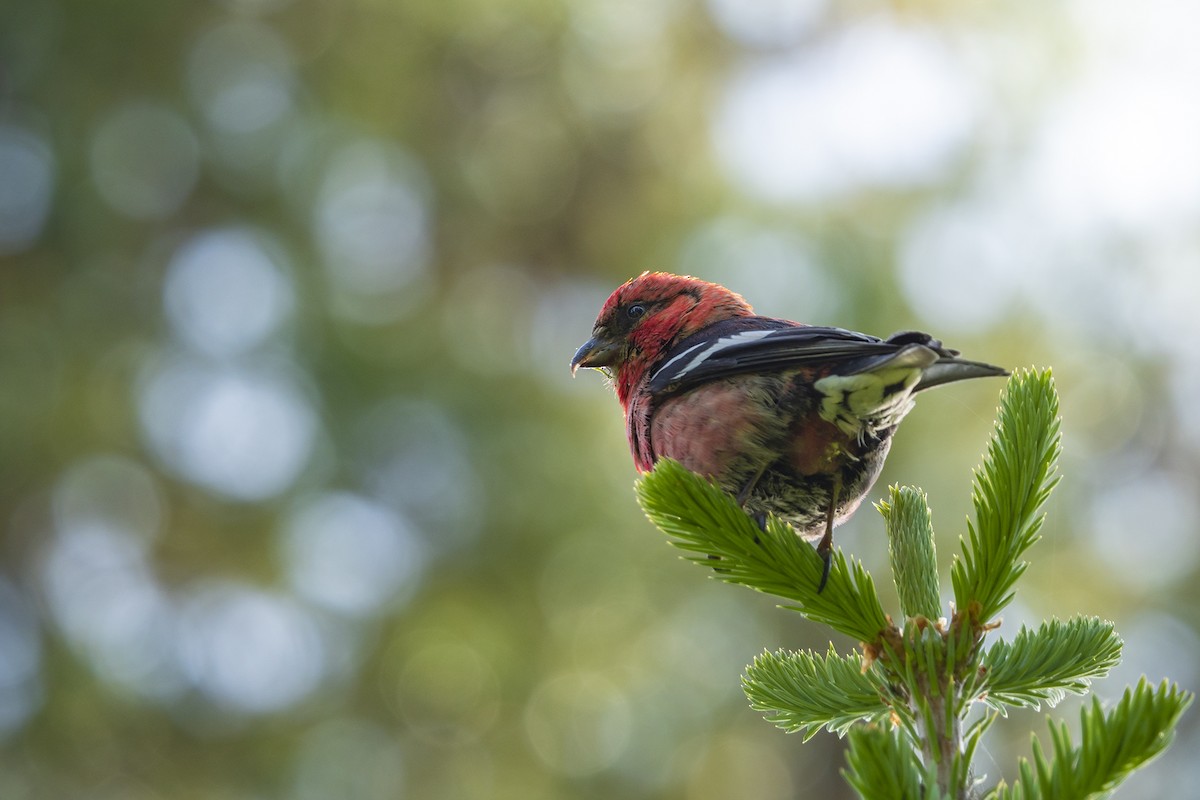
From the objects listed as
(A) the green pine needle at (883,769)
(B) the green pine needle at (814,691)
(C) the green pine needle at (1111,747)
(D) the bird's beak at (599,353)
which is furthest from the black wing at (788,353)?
(A) the green pine needle at (883,769)

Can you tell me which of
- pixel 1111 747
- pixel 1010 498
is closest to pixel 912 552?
pixel 1010 498

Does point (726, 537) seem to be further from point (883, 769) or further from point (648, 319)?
point (648, 319)

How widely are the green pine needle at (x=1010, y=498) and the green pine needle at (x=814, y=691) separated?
22cm

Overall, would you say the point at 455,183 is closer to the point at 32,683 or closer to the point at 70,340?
the point at 70,340

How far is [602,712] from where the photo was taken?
7.33 m

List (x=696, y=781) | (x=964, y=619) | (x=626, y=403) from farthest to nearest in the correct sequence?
(x=696, y=781)
(x=626, y=403)
(x=964, y=619)

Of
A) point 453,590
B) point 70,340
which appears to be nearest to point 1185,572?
point 453,590

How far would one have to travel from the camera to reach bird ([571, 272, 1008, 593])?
209 cm

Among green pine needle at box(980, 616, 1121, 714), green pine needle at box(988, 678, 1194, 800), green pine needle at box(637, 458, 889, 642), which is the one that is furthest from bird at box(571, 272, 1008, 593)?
green pine needle at box(988, 678, 1194, 800)

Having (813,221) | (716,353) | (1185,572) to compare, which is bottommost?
(716,353)

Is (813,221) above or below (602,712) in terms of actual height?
above

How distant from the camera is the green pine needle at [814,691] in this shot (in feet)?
5.28

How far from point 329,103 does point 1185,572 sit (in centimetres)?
823

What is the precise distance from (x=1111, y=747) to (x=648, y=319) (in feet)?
6.82
